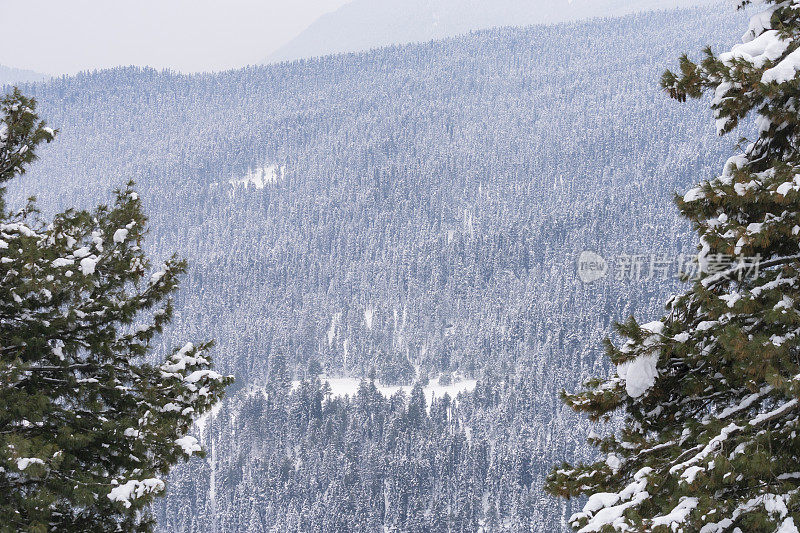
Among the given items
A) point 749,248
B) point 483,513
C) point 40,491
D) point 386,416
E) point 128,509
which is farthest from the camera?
point 386,416

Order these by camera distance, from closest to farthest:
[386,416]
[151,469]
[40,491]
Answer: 1. [40,491]
2. [151,469]
3. [386,416]

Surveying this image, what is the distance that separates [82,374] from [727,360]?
29.3ft

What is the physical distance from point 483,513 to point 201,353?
121m

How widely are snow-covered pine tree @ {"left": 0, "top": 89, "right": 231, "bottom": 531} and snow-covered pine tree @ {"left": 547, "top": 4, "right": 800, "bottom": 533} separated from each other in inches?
229

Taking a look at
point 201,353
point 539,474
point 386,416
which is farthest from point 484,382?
point 201,353

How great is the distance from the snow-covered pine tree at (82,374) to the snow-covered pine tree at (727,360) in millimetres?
5811

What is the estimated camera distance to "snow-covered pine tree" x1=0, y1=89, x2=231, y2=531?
30.3 ft

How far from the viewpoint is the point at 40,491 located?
8.97 metres

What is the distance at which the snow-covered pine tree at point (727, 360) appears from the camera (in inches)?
244

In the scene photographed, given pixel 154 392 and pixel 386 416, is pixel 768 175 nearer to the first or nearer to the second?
pixel 154 392

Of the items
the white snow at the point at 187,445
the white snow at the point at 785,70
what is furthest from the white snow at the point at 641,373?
the white snow at the point at 187,445

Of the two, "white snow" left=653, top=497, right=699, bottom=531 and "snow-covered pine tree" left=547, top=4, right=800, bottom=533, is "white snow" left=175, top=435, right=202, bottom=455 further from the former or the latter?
"white snow" left=653, top=497, right=699, bottom=531

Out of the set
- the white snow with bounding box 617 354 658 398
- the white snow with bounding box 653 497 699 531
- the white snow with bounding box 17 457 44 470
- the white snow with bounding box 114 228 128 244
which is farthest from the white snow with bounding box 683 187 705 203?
the white snow with bounding box 114 228 128 244

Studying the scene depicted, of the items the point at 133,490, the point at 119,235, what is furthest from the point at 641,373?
the point at 119,235
